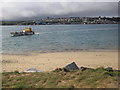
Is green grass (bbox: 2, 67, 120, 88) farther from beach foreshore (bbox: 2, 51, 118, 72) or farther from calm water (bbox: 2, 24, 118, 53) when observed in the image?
calm water (bbox: 2, 24, 118, 53)

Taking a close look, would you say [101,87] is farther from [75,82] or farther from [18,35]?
[18,35]

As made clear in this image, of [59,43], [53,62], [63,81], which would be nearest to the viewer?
[63,81]

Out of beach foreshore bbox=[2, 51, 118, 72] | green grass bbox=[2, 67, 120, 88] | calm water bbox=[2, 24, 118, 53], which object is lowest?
beach foreshore bbox=[2, 51, 118, 72]

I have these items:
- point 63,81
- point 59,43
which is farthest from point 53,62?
point 59,43

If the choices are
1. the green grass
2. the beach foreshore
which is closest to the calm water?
the beach foreshore

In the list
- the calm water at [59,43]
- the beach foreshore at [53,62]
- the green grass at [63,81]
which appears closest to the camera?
the green grass at [63,81]

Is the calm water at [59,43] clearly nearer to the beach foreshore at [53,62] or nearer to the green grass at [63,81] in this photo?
the beach foreshore at [53,62]

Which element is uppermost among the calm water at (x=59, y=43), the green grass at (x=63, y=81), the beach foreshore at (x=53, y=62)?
the green grass at (x=63, y=81)

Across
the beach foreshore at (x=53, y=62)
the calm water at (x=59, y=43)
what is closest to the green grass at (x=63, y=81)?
the beach foreshore at (x=53, y=62)

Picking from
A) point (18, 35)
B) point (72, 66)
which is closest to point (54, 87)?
point (72, 66)

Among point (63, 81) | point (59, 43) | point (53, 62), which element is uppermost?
point (63, 81)

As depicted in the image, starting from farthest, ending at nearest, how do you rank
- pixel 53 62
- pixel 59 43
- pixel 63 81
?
1. pixel 59 43
2. pixel 53 62
3. pixel 63 81

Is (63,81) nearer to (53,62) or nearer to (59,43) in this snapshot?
(53,62)

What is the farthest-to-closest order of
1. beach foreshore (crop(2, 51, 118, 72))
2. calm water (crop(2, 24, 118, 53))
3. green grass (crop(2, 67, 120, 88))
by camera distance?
calm water (crop(2, 24, 118, 53)) → beach foreshore (crop(2, 51, 118, 72)) → green grass (crop(2, 67, 120, 88))
